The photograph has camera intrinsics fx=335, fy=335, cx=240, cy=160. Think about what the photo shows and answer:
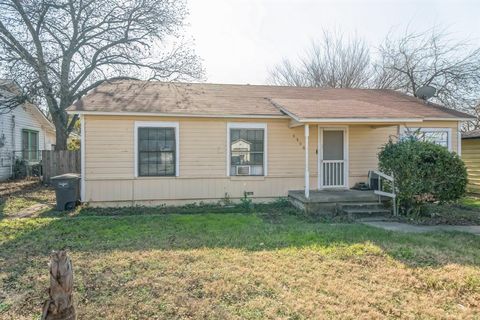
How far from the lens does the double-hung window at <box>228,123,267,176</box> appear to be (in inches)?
409

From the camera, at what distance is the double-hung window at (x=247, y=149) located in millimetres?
10391

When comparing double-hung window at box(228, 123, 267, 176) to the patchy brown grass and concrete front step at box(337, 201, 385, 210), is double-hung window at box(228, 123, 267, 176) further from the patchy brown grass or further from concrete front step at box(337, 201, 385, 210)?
the patchy brown grass

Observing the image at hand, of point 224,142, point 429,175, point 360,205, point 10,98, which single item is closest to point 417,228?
point 429,175

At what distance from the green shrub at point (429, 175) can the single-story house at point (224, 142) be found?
4.33 ft

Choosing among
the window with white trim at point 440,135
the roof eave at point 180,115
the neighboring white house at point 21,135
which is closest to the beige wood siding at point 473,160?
the window with white trim at point 440,135

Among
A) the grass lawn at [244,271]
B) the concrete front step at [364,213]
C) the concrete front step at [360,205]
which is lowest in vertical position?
the grass lawn at [244,271]

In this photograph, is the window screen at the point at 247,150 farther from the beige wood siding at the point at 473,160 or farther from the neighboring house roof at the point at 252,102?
the beige wood siding at the point at 473,160

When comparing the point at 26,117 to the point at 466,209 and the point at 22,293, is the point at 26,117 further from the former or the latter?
the point at 466,209

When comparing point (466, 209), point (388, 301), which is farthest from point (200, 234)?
point (466, 209)

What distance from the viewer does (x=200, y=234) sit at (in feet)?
22.2

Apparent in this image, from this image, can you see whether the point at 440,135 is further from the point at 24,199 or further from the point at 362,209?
the point at 24,199

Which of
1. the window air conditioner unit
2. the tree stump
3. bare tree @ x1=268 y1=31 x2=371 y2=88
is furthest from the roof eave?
bare tree @ x1=268 y1=31 x2=371 y2=88

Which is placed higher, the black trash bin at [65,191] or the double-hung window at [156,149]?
the double-hung window at [156,149]

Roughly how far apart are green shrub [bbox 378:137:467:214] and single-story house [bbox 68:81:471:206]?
4.33 feet
